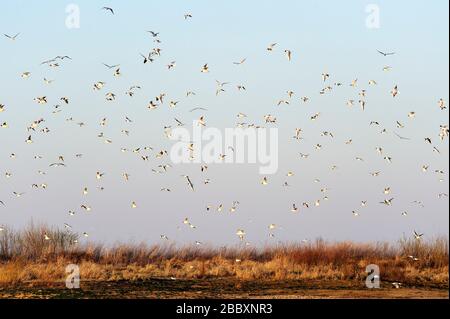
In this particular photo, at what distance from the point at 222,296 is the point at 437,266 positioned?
54.1ft

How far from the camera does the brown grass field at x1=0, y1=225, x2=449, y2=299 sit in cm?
2883

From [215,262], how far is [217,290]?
37.9ft

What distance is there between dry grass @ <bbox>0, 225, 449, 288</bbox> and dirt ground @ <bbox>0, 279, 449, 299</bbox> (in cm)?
202

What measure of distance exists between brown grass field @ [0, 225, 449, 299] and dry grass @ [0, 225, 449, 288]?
0.04 metres

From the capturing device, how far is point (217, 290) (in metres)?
29.5

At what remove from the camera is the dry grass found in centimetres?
3462

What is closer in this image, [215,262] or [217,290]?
[217,290]

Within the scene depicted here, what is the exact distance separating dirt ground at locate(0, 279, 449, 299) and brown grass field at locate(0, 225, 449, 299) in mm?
36

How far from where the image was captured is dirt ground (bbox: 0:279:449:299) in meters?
27.5

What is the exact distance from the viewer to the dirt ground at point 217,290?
1081 inches

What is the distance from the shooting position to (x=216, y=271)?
36812 mm

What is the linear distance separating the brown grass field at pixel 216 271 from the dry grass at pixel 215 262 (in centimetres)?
4
